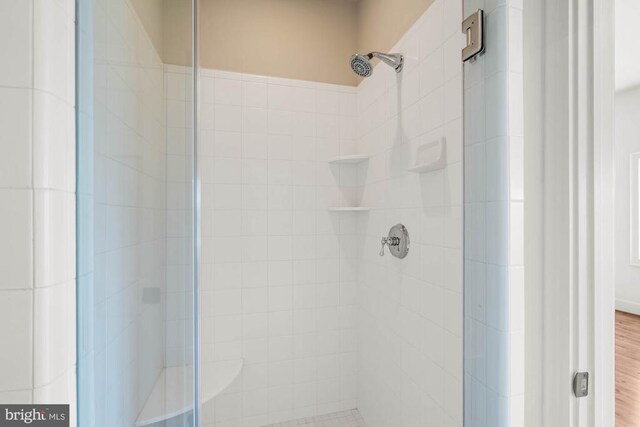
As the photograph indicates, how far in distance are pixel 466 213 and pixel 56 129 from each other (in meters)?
0.91

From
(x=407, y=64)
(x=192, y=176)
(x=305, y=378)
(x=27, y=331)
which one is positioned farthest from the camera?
(x=305, y=378)

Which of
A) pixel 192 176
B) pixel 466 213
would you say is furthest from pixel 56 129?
pixel 466 213

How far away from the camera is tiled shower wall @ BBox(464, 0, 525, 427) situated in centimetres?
72

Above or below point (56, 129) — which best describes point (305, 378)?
below

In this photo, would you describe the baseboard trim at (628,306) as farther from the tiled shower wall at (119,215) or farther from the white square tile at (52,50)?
the white square tile at (52,50)

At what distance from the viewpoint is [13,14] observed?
423 millimetres

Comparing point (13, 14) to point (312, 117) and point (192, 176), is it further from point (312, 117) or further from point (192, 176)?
point (312, 117)

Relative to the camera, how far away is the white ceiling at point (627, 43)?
1.58 m

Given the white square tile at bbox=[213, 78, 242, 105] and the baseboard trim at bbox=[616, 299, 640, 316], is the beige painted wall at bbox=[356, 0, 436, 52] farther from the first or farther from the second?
the baseboard trim at bbox=[616, 299, 640, 316]

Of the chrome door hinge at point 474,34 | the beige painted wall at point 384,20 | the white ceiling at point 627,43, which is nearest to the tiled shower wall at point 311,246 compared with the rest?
the beige painted wall at point 384,20

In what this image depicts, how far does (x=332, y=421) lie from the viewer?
1769mm

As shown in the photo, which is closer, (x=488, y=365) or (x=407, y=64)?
(x=488, y=365)

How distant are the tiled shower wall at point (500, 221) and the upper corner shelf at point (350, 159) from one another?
3.12 ft

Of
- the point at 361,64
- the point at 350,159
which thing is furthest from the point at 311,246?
the point at 361,64
